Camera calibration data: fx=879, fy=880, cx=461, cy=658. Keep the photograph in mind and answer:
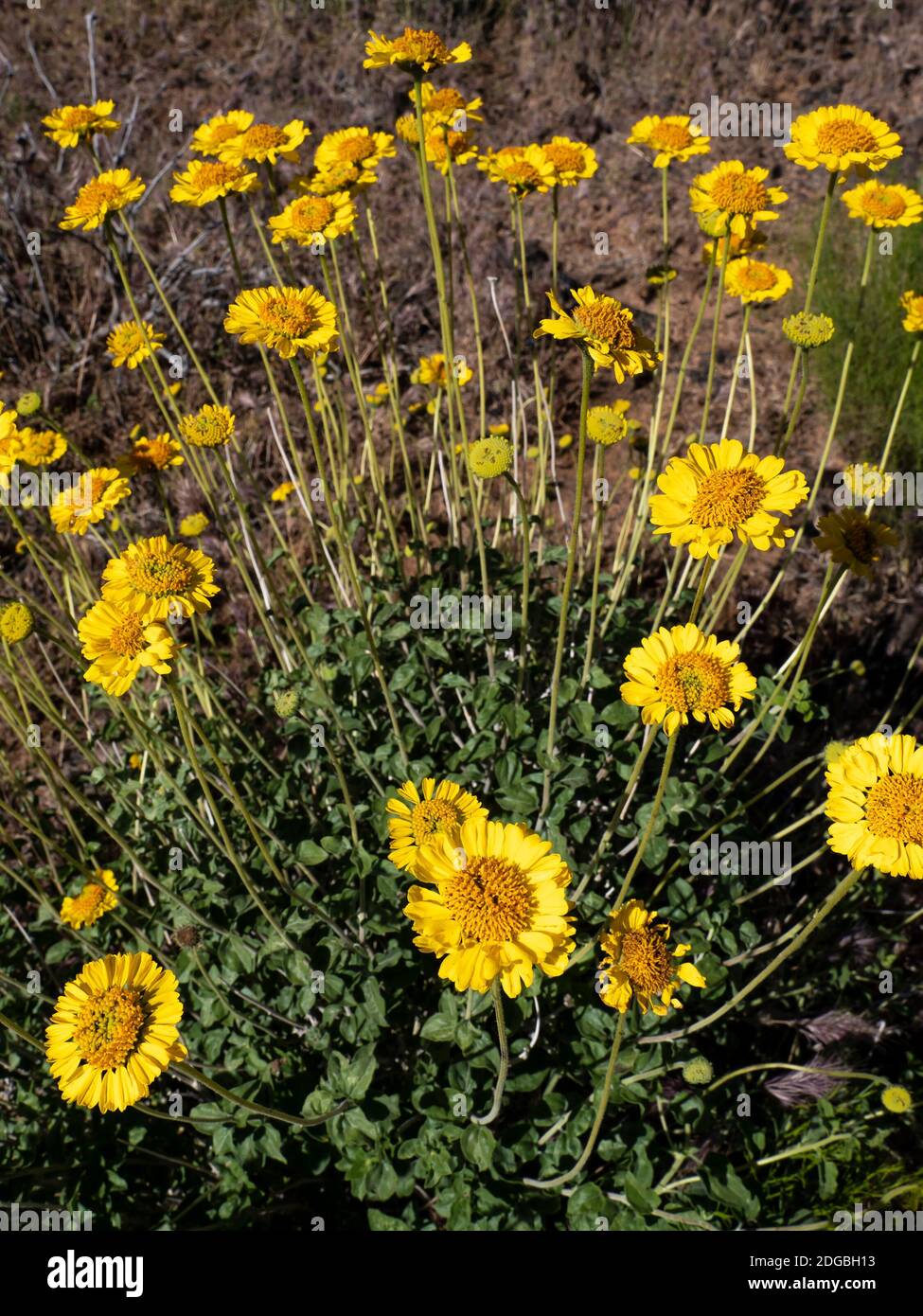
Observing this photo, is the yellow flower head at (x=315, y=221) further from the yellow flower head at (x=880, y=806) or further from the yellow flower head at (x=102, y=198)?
the yellow flower head at (x=880, y=806)

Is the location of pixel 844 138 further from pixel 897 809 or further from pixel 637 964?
pixel 637 964

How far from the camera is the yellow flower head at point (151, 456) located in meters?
3.15

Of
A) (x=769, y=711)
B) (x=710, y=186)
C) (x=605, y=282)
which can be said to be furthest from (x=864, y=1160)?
(x=605, y=282)

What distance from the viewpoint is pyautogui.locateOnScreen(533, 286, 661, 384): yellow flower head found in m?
2.01

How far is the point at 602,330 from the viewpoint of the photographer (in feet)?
6.67

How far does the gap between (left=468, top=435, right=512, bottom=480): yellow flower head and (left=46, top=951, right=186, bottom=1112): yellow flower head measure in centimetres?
142

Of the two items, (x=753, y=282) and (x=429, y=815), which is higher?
(x=753, y=282)

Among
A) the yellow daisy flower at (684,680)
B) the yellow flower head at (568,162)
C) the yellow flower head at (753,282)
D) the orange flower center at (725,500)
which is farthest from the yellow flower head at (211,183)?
the yellow daisy flower at (684,680)

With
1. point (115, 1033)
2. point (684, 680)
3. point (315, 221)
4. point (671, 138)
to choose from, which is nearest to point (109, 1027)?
point (115, 1033)

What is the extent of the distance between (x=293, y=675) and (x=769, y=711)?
1.75 m

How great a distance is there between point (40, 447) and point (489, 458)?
182 centimetres

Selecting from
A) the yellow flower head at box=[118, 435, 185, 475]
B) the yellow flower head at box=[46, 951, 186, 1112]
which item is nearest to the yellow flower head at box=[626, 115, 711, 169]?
the yellow flower head at box=[118, 435, 185, 475]

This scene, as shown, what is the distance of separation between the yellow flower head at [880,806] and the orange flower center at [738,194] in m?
1.76

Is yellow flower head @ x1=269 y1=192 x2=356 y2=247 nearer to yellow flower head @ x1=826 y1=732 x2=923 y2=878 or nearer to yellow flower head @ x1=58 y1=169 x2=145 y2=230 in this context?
yellow flower head @ x1=58 y1=169 x2=145 y2=230
